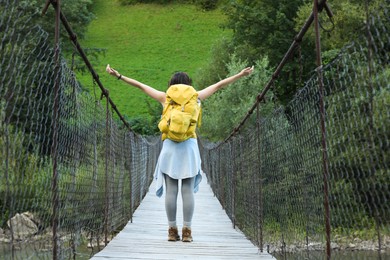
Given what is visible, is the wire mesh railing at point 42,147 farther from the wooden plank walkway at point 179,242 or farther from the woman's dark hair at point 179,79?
the woman's dark hair at point 179,79

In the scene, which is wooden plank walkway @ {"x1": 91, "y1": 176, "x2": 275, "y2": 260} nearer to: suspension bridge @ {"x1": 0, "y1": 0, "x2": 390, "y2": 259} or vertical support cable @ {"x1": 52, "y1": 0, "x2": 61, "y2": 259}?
suspension bridge @ {"x1": 0, "y1": 0, "x2": 390, "y2": 259}

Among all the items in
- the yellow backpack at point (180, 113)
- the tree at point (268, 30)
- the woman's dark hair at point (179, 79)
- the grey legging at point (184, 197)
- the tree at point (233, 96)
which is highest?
the tree at point (268, 30)

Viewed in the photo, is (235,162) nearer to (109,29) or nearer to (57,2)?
(57,2)

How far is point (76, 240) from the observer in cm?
328

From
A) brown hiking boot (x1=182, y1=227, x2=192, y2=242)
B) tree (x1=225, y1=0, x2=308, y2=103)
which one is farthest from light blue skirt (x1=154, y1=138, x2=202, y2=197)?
tree (x1=225, y1=0, x2=308, y2=103)

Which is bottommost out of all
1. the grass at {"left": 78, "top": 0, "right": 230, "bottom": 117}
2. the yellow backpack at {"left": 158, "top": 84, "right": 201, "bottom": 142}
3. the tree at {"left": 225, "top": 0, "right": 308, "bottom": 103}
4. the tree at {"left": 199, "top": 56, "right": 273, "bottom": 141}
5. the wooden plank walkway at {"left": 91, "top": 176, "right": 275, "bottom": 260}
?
the wooden plank walkway at {"left": 91, "top": 176, "right": 275, "bottom": 260}

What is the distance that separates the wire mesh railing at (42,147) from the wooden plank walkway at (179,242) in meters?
0.17

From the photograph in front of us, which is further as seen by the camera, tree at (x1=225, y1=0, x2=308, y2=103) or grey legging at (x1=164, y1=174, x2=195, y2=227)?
tree at (x1=225, y1=0, x2=308, y2=103)

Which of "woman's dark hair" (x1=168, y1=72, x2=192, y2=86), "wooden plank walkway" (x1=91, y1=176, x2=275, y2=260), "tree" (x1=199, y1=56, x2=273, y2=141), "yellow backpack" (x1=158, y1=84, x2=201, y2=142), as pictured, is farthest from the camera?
"tree" (x1=199, y1=56, x2=273, y2=141)

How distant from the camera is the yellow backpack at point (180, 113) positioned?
3.86 metres

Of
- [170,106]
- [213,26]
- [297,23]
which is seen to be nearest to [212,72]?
[297,23]

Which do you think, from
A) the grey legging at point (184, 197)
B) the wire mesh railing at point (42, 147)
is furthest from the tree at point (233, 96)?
the grey legging at point (184, 197)

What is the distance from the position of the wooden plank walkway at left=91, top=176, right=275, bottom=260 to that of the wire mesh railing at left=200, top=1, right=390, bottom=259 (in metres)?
0.21

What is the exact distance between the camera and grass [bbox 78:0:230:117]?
121 ft
